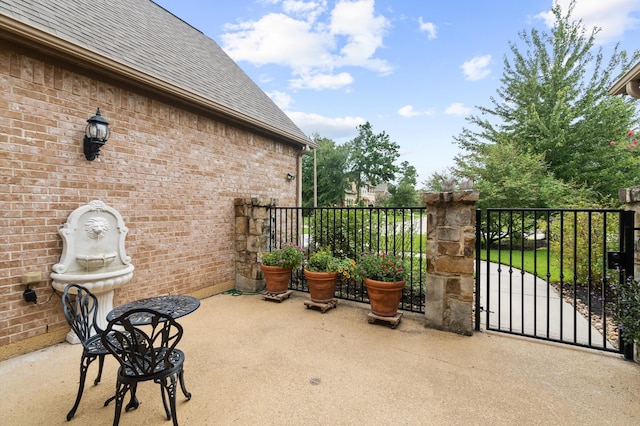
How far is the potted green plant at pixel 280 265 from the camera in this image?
4.32 m

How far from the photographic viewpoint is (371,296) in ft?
11.3

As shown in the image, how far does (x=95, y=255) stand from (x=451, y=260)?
387cm

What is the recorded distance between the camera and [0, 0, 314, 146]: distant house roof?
9.14ft

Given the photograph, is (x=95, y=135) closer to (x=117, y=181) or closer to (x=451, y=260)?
(x=117, y=181)

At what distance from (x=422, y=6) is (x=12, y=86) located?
7.36 metres

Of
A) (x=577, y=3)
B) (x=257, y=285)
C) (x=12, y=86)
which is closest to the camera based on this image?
(x=12, y=86)

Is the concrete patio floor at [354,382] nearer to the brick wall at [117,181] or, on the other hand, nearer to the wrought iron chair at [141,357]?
the wrought iron chair at [141,357]

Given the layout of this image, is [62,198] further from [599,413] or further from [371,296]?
[599,413]

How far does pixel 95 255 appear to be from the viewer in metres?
3.02

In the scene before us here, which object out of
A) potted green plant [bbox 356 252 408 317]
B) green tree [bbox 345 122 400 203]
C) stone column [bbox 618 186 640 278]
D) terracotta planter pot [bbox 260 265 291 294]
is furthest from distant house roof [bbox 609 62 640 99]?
green tree [bbox 345 122 400 203]

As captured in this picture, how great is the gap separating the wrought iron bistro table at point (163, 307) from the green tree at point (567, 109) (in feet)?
36.3

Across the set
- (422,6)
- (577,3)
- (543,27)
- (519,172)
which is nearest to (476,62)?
(422,6)

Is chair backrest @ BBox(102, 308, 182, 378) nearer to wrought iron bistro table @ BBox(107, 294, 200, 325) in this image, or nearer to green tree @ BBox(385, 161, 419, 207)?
wrought iron bistro table @ BBox(107, 294, 200, 325)

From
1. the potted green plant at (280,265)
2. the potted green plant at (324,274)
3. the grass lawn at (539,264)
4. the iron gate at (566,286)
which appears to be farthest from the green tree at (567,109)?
the potted green plant at (280,265)
